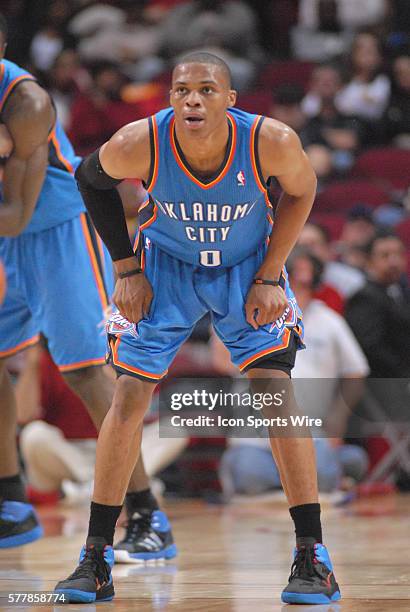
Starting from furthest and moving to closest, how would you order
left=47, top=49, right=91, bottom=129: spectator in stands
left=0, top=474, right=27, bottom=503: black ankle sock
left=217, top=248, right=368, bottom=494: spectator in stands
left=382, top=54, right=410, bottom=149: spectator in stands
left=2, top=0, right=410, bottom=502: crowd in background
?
left=47, top=49, right=91, bottom=129: spectator in stands → left=382, top=54, right=410, bottom=149: spectator in stands → left=2, top=0, right=410, bottom=502: crowd in background → left=217, top=248, right=368, bottom=494: spectator in stands → left=0, top=474, right=27, bottom=503: black ankle sock

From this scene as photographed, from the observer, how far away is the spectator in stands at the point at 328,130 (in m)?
9.25

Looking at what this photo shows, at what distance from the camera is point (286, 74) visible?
35.7ft

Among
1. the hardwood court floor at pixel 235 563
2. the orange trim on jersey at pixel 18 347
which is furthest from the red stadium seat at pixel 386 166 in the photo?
the orange trim on jersey at pixel 18 347

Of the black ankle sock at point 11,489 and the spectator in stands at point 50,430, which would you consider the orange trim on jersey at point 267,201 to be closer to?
the black ankle sock at point 11,489

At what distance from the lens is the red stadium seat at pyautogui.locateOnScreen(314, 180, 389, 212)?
9039mm

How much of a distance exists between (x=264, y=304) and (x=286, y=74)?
25.9 feet

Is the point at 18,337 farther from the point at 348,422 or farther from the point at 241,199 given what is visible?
the point at 348,422

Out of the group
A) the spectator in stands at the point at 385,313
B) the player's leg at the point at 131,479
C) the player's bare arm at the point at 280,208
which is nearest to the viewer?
the player's bare arm at the point at 280,208

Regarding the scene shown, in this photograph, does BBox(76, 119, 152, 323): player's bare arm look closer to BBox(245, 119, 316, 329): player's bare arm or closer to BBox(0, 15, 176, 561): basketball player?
BBox(245, 119, 316, 329): player's bare arm

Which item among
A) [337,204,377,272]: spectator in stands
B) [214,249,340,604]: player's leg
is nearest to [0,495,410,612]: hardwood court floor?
[214,249,340,604]: player's leg

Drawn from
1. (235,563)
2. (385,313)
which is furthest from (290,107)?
(235,563)

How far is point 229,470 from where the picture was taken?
6.66m

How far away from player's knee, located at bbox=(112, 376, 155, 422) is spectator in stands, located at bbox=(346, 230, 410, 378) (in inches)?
163

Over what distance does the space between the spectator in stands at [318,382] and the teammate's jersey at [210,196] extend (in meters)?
3.09
